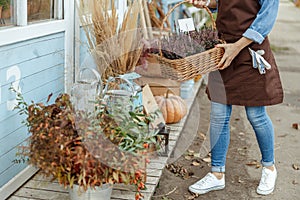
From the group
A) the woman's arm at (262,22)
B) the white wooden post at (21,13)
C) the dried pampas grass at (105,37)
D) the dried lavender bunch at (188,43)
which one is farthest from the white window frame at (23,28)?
the woman's arm at (262,22)

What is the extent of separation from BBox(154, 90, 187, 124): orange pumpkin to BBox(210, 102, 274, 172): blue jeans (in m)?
1.02

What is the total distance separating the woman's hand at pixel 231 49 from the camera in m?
3.07

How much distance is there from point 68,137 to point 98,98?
1.38 feet

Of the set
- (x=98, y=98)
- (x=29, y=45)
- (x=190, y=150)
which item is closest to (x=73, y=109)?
(x=98, y=98)

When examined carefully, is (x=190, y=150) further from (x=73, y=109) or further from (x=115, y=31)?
(x=73, y=109)

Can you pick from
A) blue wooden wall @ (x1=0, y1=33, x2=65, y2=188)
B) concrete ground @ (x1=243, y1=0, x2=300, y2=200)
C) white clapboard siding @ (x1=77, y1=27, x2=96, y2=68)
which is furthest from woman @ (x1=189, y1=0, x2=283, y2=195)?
blue wooden wall @ (x1=0, y1=33, x2=65, y2=188)

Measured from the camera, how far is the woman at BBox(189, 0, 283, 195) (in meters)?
3.05

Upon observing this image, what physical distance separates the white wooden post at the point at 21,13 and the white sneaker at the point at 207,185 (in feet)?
4.75

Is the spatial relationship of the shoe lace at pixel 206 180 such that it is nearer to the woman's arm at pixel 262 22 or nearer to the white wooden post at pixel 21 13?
the woman's arm at pixel 262 22

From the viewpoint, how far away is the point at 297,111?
5.77 m

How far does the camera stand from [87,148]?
2.48 m

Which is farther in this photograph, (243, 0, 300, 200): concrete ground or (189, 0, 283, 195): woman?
(243, 0, 300, 200): concrete ground

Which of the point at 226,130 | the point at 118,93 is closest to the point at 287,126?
the point at 226,130

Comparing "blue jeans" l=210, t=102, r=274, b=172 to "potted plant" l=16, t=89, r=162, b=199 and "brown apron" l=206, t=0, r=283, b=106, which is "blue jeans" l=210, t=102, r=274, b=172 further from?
"potted plant" l=16, t=89, r=162, b=199
